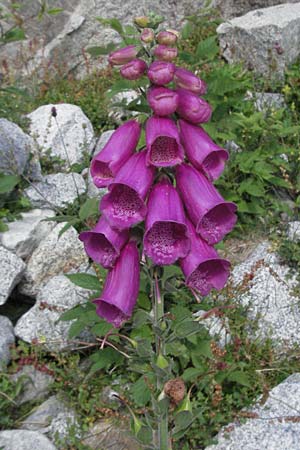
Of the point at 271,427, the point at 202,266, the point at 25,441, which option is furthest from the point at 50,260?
the point at 202,266

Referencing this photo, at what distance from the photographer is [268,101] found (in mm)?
6027

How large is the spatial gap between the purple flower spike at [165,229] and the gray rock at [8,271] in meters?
2.44

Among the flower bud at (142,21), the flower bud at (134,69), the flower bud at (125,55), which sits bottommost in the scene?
the flower bud at (134,69)

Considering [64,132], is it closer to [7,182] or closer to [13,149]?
[13,149]

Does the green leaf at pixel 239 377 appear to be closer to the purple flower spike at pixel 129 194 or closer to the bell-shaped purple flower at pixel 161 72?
the purple flower spike at pixel 129 194

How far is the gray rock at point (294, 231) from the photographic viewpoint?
4.35m

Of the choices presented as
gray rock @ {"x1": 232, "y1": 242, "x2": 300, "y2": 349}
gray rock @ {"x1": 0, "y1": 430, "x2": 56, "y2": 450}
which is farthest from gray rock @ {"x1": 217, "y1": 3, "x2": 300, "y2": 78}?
gray rock @ {"x1": 0, "y1": 430, "x2": 56, "y2": 450}

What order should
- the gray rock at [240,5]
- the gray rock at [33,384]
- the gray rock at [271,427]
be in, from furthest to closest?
1. the gray rock at [240,5]
2. the gray rock at [33,384]
3. the gray rock at [271,427]

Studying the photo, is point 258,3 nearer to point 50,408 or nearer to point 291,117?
point 291,117

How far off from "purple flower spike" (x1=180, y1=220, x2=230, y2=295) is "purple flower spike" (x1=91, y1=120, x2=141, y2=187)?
0.99 feet

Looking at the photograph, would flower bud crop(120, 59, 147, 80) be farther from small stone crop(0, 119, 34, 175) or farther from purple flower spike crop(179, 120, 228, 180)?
small stone crop(0, 119, 34, 175)

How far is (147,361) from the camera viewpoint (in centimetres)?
232

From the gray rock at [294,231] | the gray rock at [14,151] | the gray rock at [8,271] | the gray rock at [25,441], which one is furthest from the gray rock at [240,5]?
the gray rock at [25,441]

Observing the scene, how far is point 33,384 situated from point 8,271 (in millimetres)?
830
